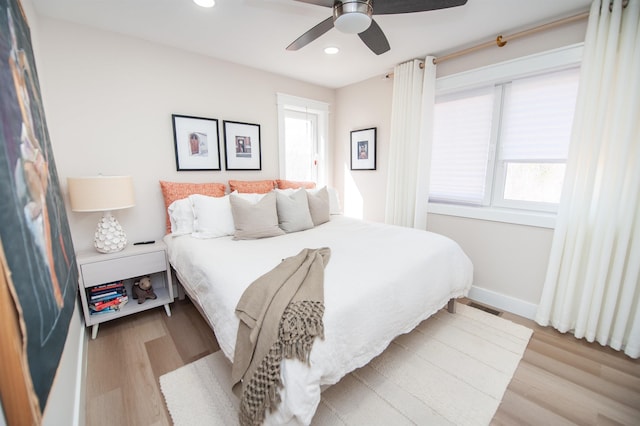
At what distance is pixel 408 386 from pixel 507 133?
7.68 feet

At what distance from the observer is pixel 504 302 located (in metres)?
2.53

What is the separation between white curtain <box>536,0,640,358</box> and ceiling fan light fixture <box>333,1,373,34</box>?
169cm

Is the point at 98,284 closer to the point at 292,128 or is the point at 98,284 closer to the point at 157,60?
the point at 157,60

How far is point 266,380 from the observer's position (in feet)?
3.57

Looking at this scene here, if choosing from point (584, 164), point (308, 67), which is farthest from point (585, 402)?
point (308, 67)

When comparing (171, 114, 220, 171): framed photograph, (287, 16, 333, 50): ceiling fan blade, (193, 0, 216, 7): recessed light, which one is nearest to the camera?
(287, 16, 333, 50): ceiling fan blade

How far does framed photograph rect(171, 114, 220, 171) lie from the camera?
2.61m

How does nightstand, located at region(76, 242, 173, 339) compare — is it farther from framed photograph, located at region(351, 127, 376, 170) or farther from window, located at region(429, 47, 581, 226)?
window, located at region(429, 47, 581, 226)

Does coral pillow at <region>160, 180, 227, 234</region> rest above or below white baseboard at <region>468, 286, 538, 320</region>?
above

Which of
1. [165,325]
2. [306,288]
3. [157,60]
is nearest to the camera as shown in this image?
[306,288]

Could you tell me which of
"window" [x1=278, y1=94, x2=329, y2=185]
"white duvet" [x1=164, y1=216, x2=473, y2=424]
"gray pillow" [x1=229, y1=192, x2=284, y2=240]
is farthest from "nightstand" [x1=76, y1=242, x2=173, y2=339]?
"window" [x1=278, y1=94, x2=329, y2=185]

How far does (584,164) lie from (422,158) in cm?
127

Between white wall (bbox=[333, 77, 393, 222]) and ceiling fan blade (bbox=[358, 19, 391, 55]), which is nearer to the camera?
ceiling fan blade (bbox=[358, 19, 391, 55])

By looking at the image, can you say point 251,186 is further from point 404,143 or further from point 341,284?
point 341,284
